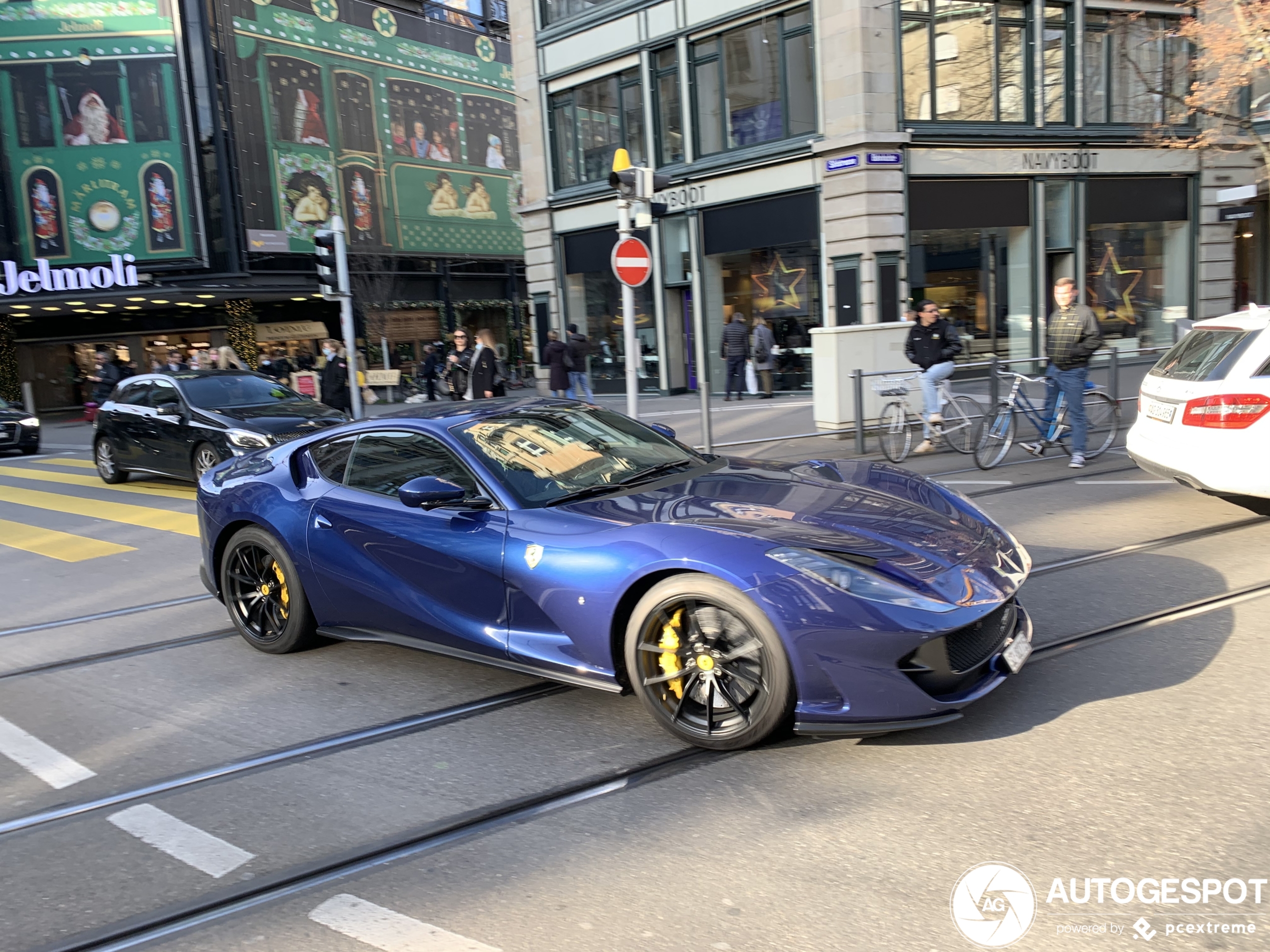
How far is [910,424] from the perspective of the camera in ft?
37.4

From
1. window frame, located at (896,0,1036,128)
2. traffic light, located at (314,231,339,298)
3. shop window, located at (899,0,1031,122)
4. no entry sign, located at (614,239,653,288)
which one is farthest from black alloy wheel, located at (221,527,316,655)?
shop window, located at (899,0,1031,122)

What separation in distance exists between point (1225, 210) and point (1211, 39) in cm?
263

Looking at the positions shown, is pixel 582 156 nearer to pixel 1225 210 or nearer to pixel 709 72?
pixel 709 72

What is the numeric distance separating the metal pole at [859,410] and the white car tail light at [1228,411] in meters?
5.19

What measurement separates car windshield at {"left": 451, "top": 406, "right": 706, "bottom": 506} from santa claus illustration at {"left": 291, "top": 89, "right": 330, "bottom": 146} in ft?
119

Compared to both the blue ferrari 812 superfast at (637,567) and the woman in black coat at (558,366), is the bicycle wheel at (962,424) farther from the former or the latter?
the woman in black coat at (558,366)

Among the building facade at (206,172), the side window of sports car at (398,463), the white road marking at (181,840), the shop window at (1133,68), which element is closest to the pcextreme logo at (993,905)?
the white road marking at (181,840)

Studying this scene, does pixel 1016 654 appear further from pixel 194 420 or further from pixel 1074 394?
pixel 194 420

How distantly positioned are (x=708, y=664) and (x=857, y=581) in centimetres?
66

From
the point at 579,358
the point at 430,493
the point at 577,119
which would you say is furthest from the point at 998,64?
the point at 430,493

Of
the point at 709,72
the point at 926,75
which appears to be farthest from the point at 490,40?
the point at 926,75

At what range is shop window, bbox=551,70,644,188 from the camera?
2298 cm

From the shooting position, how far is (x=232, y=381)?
12.5 m

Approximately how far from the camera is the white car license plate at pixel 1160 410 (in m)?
7.13
